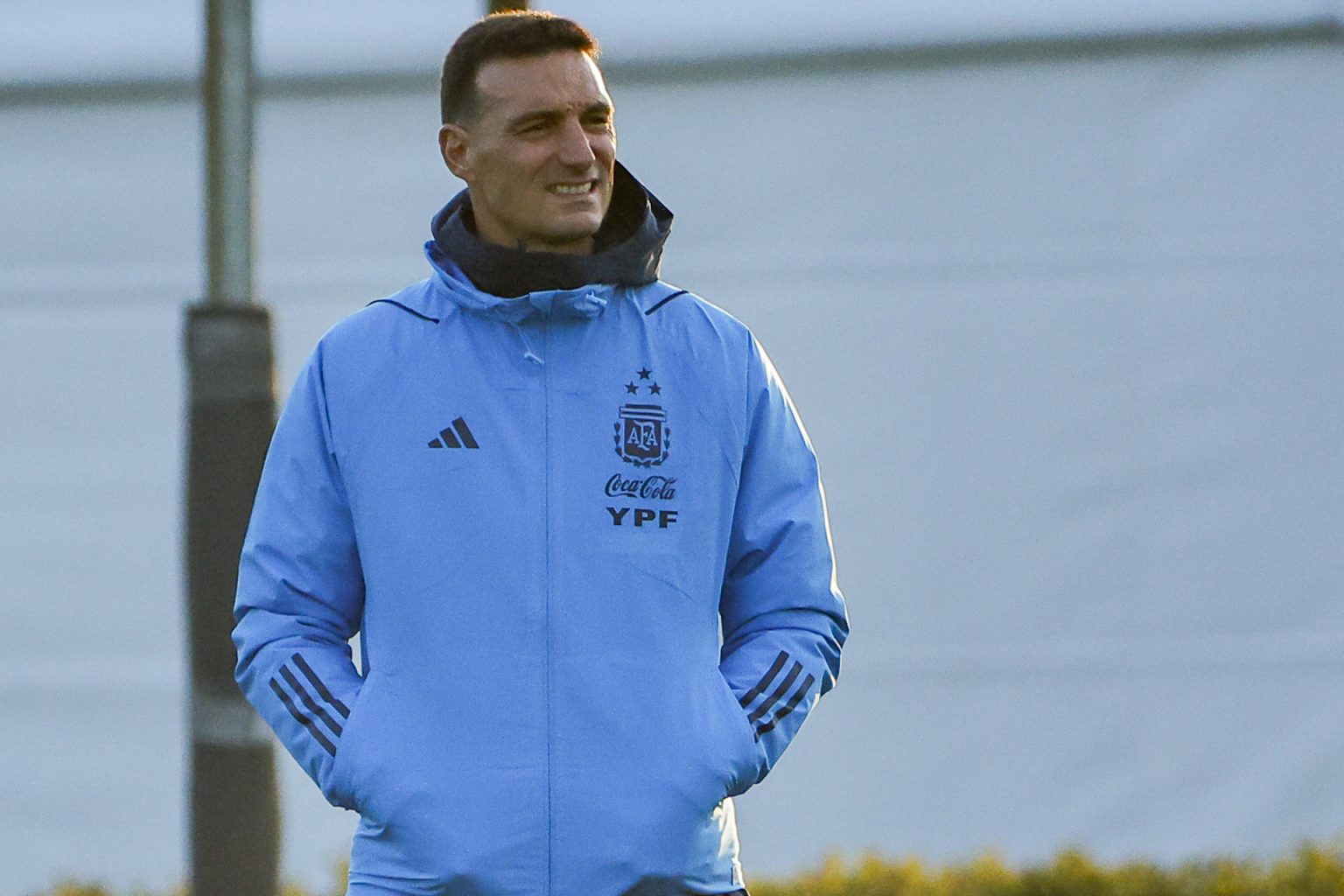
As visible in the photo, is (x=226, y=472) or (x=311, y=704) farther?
(x=226, y=472)

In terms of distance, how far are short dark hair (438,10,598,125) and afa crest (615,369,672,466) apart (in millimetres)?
384

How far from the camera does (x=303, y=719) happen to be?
210 centimetres

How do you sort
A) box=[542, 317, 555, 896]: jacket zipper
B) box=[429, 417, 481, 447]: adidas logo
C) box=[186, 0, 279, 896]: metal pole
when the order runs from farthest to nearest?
box=[186, 0, 279, 896]: metal pole → box=[429, 417, 481, 447]: adidas logo → box=[542, 317, 555, 896]: jacket zipper

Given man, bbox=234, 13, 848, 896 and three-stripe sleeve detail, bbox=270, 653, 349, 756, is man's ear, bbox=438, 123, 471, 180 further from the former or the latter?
three-stripe sleeve detail, bbox=270, 653, 349, 756

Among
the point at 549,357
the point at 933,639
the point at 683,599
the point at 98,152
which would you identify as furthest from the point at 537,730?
the point at 98,152

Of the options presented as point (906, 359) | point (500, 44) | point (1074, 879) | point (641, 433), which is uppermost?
point (906, 359)

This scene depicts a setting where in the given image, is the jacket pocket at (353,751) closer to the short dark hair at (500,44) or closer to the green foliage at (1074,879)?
the short dark hair at (500,44)

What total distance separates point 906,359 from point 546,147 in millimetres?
2762

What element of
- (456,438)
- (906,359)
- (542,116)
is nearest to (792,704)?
(456,438)

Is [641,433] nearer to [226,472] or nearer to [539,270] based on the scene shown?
[539,270]


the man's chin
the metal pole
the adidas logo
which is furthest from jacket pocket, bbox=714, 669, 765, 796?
the metal pole

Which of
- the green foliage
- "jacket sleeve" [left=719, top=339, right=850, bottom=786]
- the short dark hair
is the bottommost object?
the green foliage

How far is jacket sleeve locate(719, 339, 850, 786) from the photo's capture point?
2.15m

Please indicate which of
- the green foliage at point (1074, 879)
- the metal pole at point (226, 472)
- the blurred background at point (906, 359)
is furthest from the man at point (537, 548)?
the blurred background at point (906, 359)
